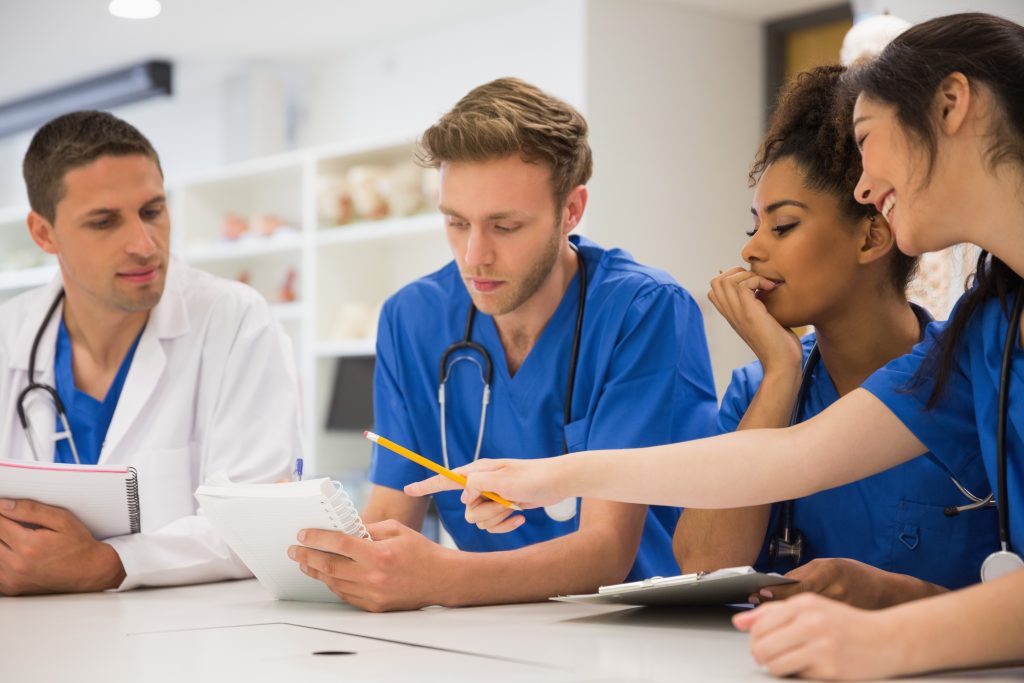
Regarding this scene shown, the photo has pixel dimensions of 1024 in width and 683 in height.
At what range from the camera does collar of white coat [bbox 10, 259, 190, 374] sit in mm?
2275

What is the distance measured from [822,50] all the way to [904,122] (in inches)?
149

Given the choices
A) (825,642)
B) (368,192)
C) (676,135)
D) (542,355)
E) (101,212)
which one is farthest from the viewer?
(368,192)

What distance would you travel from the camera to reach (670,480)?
4.71 feet

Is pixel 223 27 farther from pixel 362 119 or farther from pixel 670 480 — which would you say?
pixel 670 480

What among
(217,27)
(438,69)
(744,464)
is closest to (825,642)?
(744,464)

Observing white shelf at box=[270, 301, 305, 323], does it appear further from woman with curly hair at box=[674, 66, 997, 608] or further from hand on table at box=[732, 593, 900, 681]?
hand on table at box=[732, 593, 900, 681]

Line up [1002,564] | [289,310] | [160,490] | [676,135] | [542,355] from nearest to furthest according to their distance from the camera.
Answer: [1002,564]
[542,355]
[160,490]
[676,135]
[289,310]

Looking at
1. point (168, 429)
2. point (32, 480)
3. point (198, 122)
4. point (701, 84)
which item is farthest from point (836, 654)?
point (198, 122)

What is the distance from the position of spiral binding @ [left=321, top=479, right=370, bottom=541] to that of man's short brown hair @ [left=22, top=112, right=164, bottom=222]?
1.11m

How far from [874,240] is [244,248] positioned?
4.34 metres

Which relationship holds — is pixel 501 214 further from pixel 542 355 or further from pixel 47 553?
pixel 47 553

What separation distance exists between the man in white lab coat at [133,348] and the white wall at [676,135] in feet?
8.25

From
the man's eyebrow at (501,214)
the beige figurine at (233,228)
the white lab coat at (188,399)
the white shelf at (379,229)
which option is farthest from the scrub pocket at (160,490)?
the beige figurine at (233,228)

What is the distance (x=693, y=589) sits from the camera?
1.37 metres
